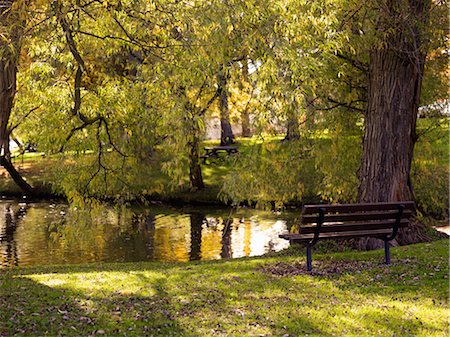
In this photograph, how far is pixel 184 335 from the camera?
732cm

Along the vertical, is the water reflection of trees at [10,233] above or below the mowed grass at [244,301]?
below

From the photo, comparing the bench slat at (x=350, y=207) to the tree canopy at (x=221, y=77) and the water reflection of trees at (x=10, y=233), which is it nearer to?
the tree canopy at (x=221, y=77)

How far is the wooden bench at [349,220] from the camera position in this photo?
1031 cm

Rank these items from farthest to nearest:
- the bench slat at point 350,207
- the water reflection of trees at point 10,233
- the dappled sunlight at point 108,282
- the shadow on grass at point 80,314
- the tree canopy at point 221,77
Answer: the water reflection of trees at point 10,233
the tree canopy at point 221,77
the bench slat at point 350,207
the dappled sunlight at point 108,282
the shadow on grass at point 80,314

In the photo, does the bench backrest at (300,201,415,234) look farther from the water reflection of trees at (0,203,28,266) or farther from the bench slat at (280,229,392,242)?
the water reflection of trees at (0,203,28,266)

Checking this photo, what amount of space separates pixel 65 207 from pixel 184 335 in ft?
65.7

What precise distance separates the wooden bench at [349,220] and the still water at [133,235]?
6.68m

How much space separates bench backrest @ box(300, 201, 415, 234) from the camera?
1026cm

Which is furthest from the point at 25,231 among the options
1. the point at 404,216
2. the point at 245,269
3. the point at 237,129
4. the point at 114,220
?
the point at 237,129

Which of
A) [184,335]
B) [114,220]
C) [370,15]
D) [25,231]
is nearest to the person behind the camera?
[184,335]

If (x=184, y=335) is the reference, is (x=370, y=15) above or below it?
above

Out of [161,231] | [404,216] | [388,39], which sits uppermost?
[388,39]

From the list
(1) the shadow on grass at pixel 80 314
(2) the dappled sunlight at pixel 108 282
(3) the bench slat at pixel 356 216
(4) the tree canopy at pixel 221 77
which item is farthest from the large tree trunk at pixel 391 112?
(1) the shadow on grass at pixel 80 314

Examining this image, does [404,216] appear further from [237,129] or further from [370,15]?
[237,129]
